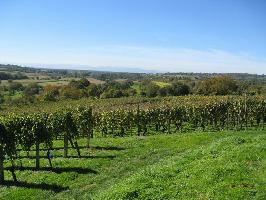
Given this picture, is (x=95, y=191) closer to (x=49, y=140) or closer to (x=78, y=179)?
(x=78, y=179)

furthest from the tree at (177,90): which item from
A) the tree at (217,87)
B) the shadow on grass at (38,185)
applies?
the shadow on grass at (38,185)

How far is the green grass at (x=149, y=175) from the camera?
2486 cm

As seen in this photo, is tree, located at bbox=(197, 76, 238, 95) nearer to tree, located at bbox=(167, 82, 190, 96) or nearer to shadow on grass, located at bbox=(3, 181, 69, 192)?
tree, located at bbox=(167, 82, 190, 96)

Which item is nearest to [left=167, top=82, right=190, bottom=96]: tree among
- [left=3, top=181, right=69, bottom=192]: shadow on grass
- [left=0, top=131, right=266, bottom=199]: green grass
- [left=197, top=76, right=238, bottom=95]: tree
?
[left=197, top=76, right=238, bottom=95]: tree

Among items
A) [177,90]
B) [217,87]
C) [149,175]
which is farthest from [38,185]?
[217,87]

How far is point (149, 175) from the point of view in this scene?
98.0 ft

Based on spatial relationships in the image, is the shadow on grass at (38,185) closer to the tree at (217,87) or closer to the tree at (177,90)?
the tree at (217,87)

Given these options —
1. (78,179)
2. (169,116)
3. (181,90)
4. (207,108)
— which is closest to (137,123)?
(169,116)

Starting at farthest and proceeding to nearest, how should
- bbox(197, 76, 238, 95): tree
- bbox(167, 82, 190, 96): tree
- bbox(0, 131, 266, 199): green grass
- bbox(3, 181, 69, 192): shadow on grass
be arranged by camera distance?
bbox(167, 82, 190, 96): tree → bbox(197, 76, 238, 95): tree → bbox(3, 181, 69, 192): shadow on grass → bbox(0, 131, 266, 199): green grass

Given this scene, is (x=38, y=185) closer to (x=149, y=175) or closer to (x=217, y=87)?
(x=149, y=175)

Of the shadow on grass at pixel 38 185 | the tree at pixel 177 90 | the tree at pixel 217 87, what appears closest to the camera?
the shadow on grass at pixel 38 185

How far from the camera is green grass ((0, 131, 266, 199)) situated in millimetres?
24859

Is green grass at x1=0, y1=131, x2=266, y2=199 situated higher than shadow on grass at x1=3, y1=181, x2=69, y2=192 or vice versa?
green grass at x1=0, y1=131, x2=266, y2=199

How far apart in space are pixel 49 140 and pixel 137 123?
118 ft
